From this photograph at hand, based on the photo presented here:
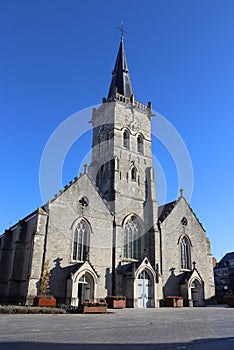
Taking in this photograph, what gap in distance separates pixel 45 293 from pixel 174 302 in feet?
44.8

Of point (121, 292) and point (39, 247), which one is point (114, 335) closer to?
point (39, 247)

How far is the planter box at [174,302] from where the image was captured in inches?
1199

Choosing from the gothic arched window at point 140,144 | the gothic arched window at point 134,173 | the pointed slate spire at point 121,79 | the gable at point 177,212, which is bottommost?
the gable at point 177,212

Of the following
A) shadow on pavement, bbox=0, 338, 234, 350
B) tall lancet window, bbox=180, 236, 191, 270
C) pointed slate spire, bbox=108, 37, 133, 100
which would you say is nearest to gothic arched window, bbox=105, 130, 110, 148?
pointed slate spire, bbox=108, 37, 133, 100

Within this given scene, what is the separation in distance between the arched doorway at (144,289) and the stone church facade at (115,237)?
0.10m

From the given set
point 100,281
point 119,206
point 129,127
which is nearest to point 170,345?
point 100,281

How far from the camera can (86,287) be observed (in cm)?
2794

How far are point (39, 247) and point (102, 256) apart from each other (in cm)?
691

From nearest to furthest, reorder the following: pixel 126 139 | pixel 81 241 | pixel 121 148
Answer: pixel 81 241 < pixel 121 148 < pixel 126 139

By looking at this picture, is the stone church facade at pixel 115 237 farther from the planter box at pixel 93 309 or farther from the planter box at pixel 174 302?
the planter box at pixel 93 309

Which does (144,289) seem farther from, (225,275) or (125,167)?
(225,275)

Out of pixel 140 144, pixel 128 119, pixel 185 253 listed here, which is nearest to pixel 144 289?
Answer: pixel 185 253

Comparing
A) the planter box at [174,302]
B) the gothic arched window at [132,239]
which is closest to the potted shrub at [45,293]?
the gothic arched window at [132,239]

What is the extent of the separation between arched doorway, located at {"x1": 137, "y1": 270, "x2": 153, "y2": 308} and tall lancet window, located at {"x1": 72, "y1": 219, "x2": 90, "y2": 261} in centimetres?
647
